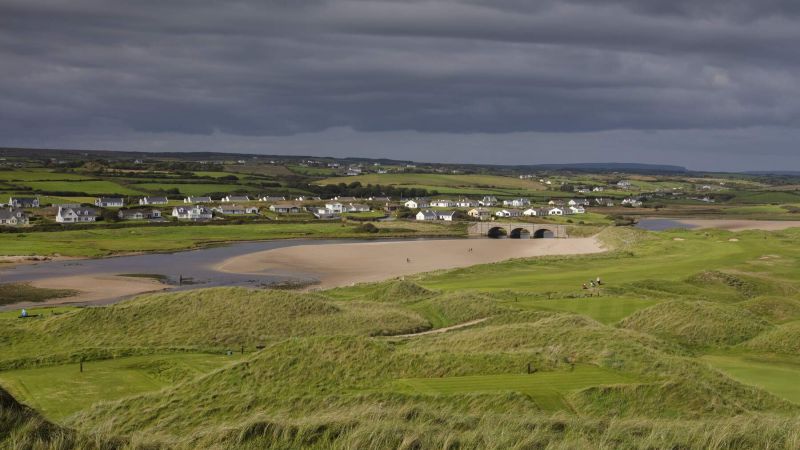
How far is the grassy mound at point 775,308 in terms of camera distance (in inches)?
1533

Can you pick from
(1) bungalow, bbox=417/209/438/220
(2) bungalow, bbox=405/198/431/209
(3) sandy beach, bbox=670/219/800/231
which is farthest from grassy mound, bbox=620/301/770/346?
(2) bungalow, bbox=405/198/431/209

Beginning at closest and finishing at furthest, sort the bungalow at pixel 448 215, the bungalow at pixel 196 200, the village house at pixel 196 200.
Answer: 1. the bungalow at pixel 448 215
2. the village house at pixel 196 200
3. the bungalow at pixel 196 200

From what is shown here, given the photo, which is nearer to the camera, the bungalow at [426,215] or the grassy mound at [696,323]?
A: the grassy mound at [696,323]

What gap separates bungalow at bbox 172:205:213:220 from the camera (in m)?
132

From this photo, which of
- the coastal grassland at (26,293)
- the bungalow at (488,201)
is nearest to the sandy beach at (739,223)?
the bungalow at (488,201)

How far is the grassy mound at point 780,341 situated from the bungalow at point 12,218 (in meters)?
105

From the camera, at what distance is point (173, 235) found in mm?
108438

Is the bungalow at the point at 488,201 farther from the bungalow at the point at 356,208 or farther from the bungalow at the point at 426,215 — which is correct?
the bungalow at the point at 426,215

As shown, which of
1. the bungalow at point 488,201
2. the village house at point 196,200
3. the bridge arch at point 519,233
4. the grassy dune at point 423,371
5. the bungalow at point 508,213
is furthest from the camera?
the bungalow at point 488,201

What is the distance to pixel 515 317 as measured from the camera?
119 feet

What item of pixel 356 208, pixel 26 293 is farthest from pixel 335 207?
pixel 26 293

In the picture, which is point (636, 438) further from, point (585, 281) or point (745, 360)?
point (585, 281)

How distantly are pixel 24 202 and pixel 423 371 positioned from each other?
5070 inches

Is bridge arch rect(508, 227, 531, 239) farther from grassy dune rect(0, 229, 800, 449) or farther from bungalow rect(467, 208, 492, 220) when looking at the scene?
grassy dune rect(0, 229, 800, 449)
